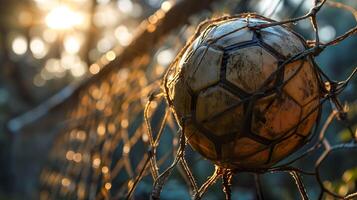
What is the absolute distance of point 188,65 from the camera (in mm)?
1238

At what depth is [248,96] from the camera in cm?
113

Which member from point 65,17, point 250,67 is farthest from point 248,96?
point 65,17

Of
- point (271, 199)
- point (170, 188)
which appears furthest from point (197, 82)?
point (271, 199)

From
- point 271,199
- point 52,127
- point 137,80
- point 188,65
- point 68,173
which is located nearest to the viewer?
point 188,65

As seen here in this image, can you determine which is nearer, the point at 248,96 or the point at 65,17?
the point at 248,96

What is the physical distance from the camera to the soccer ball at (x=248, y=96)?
44.6 inches

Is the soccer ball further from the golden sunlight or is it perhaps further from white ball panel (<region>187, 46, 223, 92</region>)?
the golden sunlight

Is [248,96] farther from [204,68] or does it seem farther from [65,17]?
[65,17]

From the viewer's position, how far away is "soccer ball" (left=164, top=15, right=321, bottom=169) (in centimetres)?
113

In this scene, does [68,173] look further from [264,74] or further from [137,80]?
[264,74]

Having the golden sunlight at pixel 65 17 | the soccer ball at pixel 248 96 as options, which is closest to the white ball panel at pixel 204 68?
the soccer ball at pixel 248 96

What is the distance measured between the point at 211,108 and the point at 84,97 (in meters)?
2.71

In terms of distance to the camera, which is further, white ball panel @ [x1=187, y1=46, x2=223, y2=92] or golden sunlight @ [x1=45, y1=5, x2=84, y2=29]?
golden sunlight @ [x1=45, y1=5, x2=84, y2=29]

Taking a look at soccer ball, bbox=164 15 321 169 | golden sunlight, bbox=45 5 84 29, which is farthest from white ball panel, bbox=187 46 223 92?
golden sunlight, bbox=45 5 84 29
